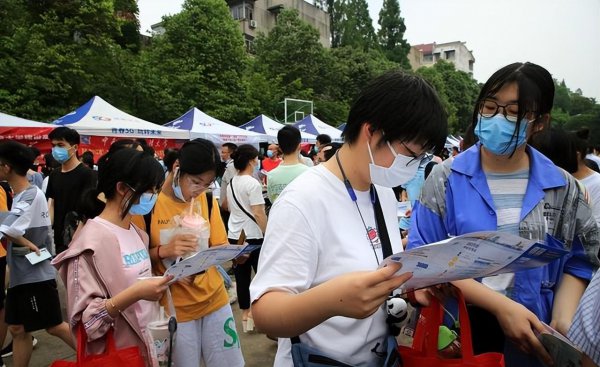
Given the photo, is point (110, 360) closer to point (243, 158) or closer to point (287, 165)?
point (287, 165)

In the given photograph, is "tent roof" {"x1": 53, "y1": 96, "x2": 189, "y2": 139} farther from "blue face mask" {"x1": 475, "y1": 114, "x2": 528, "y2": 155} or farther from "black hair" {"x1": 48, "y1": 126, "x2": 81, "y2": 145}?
"blue face mask" {"x1": 475, "y1": 114, "x2": 528, "y2": 155}

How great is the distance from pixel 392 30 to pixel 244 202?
55.5 m

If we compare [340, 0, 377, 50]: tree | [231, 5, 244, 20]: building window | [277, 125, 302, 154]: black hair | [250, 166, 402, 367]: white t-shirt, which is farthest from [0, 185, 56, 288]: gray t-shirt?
[340, 0, 377, 50]: tree

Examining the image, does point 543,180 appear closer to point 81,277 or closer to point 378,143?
point 378,143

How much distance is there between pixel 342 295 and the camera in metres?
0.97

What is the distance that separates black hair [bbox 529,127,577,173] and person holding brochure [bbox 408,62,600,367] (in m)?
1.07

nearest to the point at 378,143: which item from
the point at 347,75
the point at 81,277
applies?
the point at 81,277

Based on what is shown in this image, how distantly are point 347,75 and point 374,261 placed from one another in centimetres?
3480

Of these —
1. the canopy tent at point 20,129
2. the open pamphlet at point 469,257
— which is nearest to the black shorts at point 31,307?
A: the open pamphlet at point 469,257

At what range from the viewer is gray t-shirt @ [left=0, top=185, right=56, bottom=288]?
10.7 ft

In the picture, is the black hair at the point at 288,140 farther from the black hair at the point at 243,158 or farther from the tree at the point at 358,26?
the tree at the point at 358,26

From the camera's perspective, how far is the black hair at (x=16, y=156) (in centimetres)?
334

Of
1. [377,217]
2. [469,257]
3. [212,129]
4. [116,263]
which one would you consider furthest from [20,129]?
[469,257]

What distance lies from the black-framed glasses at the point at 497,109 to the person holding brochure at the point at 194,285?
4.86ft
